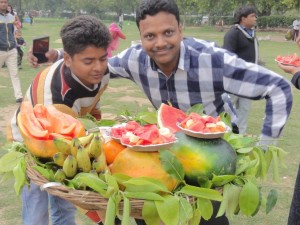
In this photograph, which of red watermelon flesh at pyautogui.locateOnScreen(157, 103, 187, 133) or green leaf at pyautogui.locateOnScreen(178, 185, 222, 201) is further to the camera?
red watermelon flesh at pyautogui.locateOnScreen(157, 103, 187, 133)

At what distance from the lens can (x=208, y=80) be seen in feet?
9.02

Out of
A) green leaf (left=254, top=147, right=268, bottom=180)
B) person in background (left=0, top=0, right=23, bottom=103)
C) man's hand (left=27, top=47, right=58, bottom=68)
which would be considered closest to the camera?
green leaf (left=254, top=147, right=268, bottom=180)

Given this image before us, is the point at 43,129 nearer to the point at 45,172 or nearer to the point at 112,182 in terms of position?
Answer: the point at 45,172

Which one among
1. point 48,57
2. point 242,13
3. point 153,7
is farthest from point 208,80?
point 242,13

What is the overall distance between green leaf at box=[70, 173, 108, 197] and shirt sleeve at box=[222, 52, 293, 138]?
1314 millimetres

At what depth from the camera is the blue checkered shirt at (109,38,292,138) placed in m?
2.54

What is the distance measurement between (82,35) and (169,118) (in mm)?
871

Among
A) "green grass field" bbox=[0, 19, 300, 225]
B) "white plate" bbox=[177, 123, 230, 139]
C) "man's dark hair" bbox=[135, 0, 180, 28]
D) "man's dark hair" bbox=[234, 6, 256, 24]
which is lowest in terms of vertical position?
"green grass field" bbox=[0, 19, 300, 225]

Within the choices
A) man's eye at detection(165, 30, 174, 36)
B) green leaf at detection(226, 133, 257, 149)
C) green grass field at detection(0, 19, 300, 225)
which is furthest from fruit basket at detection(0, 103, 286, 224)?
man's eye at detection(165, 30, 174, 36)

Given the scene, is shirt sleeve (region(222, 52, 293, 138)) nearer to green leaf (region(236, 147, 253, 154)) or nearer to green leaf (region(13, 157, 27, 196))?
green leaf (region(236, 147, 253, 154))

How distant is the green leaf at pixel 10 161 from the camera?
6.00ft

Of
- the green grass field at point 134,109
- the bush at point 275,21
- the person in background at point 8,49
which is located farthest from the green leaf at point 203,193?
the bush at point 275,21

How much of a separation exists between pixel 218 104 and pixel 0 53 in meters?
6.95

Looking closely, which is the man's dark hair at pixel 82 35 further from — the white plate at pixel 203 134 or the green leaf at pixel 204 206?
the green leaf at pixel 204 206
